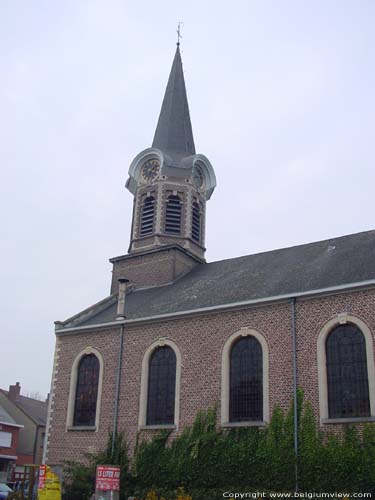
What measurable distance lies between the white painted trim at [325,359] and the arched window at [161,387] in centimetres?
527

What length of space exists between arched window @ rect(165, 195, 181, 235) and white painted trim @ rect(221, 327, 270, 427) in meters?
9.57

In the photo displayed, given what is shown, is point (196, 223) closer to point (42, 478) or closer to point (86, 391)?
point (86, 391)

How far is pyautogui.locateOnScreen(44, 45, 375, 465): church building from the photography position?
16359mm

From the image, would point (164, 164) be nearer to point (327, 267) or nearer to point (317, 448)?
point (327, 267)

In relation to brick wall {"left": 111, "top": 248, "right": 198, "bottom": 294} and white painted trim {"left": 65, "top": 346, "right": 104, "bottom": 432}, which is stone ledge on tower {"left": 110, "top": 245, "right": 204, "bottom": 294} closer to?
brick wall {"left": 111, "top": 248, "right": 198, "bottom": 294}

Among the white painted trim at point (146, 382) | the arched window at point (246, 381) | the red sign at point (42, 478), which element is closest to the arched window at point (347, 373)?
the arched window at point (246, 381)

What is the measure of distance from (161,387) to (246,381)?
333cm

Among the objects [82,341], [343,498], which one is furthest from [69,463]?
[343,498]

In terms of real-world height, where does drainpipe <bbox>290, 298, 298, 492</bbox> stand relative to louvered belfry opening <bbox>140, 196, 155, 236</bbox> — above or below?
below

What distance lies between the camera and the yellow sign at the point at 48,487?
655 inches

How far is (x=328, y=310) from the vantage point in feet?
55.3

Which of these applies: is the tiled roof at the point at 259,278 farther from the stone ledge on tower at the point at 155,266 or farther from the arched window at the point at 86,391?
the arched window at the point at 86,391

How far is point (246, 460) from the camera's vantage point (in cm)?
1630

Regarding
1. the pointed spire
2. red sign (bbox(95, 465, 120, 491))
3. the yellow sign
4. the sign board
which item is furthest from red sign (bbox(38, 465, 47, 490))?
the sign board
